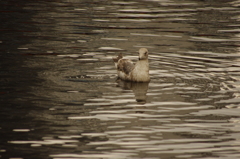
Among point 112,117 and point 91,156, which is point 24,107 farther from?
point 91,156

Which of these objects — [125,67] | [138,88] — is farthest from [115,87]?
[125,67]

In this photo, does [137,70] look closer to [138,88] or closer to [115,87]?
[138,88]

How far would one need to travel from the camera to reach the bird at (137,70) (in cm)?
A: 1548

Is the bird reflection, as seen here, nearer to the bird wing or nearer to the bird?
the bird

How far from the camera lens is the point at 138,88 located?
15141 millimetres

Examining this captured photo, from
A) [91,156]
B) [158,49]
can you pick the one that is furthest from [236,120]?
[158,49]

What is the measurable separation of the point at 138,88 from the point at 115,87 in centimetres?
66

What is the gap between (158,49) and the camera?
20.1m

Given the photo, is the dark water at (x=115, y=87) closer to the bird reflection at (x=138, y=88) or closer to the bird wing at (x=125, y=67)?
the bird reflection at (x=138, y=88)

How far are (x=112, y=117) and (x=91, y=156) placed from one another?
2.39m

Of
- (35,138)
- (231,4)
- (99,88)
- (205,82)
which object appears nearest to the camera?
(35,138)

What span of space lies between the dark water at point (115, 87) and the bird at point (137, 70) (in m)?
0.24

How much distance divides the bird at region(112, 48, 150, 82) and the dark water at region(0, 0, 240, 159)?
238 millimetres

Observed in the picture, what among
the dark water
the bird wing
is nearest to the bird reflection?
the dark water
